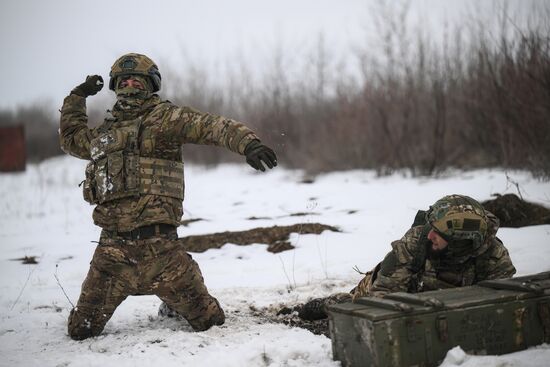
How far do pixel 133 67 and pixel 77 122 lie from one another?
0.63 metres

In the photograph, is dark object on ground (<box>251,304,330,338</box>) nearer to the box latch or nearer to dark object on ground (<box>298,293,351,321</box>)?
dark object on ground (<box>298,293,351,321</box>)

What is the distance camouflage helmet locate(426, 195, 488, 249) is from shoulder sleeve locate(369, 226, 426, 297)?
0.17m

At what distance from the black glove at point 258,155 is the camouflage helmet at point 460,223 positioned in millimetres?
1076

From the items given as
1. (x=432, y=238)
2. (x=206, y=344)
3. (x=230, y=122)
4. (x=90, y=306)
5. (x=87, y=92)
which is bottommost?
(x=206, y=344)

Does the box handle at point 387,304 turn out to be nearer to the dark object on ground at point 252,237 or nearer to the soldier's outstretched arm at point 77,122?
the soldier's outstretched arm at point 77,122

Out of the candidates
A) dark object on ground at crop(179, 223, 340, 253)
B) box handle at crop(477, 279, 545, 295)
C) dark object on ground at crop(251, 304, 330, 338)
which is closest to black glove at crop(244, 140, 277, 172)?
dark object on ground at crop(251, 304, 330, 338)

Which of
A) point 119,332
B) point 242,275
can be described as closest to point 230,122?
point 119,332

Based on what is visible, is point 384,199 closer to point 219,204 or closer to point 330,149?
point 219,204

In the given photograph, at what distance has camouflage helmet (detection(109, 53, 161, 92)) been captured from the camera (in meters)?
3.87

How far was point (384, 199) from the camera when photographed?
8.67 metres

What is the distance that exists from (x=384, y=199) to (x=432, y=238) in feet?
17.3

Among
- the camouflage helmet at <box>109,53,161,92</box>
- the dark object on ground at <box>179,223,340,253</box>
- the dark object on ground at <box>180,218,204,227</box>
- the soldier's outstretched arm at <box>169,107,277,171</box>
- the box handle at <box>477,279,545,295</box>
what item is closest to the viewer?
the box handle at <box>477,279,545,295</box>

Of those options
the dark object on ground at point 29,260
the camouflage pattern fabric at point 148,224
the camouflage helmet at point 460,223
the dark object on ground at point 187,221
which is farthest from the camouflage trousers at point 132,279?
the dark object on ground at point 187,221

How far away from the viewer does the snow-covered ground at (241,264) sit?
3.32 meters
